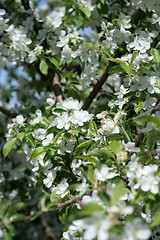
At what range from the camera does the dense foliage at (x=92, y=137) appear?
1.06 metres

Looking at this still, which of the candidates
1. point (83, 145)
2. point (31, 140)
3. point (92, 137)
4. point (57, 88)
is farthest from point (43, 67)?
point (83, 145)

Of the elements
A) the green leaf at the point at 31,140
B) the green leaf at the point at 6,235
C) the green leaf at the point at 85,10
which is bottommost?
the green leaf at the point at 31,140

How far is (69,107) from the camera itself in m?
1.62

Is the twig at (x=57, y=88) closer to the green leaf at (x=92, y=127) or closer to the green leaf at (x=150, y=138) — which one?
the green leaf at (x=92, y=127)

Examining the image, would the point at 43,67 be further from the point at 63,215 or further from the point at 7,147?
the point at 63,215

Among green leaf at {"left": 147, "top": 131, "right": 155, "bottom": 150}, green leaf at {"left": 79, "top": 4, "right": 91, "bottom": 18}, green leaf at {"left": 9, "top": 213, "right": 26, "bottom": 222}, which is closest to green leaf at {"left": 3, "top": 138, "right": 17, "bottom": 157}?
green leaf at {"left": 9, "top": 213, "right": 26, "bottom": 222}

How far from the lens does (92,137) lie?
1599mm

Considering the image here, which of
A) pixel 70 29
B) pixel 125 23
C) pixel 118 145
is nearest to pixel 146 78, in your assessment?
pixel 118 145

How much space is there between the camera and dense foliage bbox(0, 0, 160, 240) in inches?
41.9

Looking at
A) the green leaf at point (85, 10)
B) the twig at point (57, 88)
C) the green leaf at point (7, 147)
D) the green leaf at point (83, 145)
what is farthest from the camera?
the twig at point (57, 88)

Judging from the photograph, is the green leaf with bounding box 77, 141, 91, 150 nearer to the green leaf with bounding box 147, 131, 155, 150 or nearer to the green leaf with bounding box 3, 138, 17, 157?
the green leaf with bounding box 147, 131, 155, 150

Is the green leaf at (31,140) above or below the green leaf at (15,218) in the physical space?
below

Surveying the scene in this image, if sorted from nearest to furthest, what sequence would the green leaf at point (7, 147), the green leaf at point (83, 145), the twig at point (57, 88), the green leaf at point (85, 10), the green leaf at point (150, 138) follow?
1. the green leaf at point (150, 138)
2. the green leaf at point (83, 145)
3. the green leaf at point (7, 147)
4. the green leaf at point (85, 10)
5. the twig at point (57, 88)

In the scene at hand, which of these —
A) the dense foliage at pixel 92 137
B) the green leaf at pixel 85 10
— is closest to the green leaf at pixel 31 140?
the dense foliage at pixel 92 137
